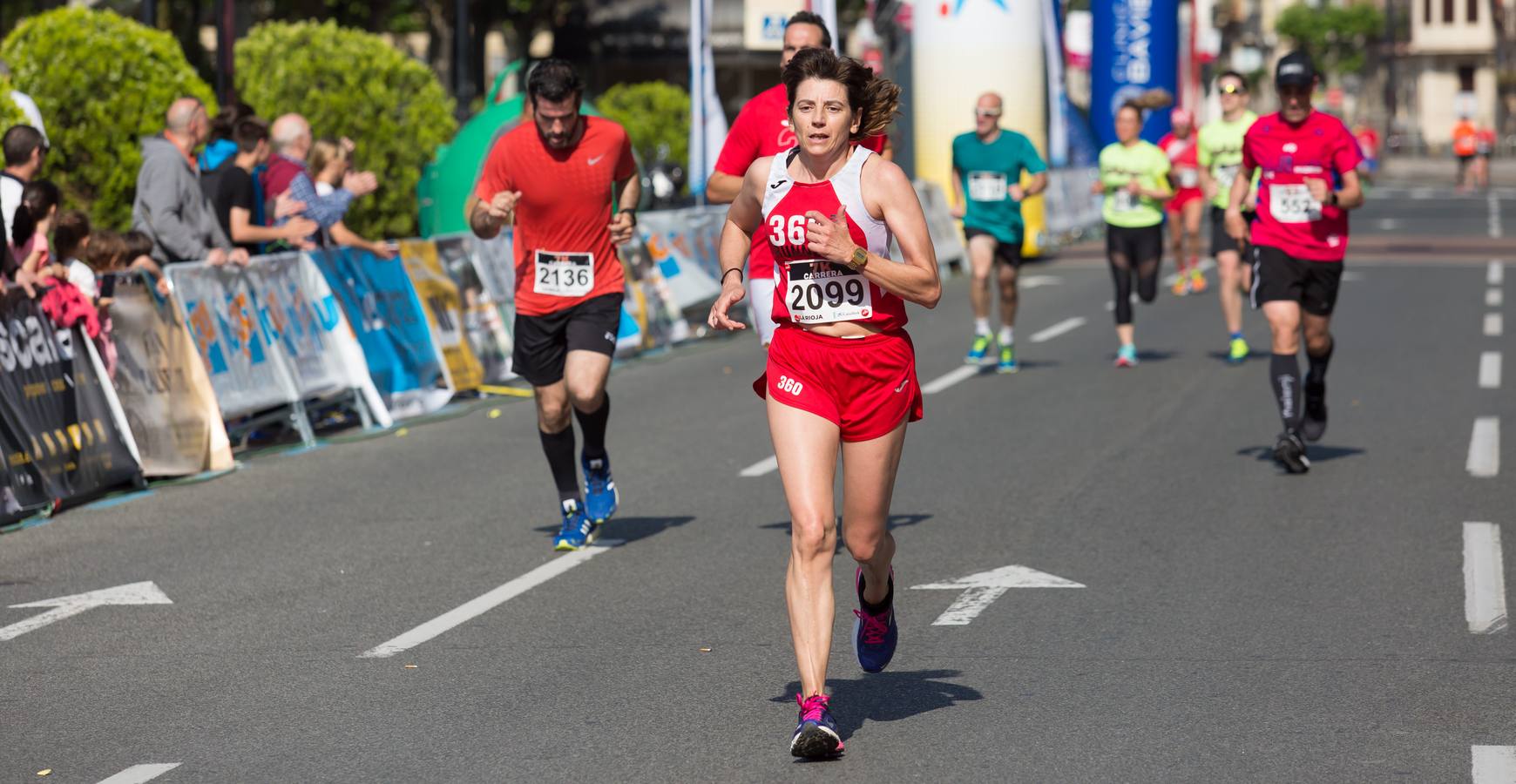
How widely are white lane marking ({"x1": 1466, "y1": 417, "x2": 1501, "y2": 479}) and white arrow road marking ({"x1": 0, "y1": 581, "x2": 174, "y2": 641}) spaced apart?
245 inches

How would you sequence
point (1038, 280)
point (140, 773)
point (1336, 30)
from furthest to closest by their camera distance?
1. point (1336, 30)
2. point (1038, 280)
3. point (140, 773)

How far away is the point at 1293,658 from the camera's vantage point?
6.78m

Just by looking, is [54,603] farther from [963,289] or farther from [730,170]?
[963,289]

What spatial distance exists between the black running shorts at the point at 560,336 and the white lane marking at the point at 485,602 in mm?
728

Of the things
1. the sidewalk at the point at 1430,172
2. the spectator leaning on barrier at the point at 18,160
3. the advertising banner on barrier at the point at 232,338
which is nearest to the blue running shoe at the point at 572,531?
the advertising banner on barrier at the point at 232,338

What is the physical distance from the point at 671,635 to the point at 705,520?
249cm

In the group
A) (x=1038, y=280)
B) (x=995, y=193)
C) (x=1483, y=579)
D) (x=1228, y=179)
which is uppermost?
(x=995, y=193)

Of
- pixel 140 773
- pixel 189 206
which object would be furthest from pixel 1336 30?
pixel 140 773

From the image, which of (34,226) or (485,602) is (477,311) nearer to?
(34,226)

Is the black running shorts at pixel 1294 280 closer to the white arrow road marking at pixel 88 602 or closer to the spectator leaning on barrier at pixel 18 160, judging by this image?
the white arrow road marking at pixel 88 602

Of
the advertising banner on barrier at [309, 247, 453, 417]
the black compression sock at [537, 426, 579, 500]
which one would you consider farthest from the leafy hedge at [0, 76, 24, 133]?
the black compression sock at [537, 426, 579, 500]

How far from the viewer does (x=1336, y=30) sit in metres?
105

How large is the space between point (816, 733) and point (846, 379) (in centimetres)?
93

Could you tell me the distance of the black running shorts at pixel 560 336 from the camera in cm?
898
